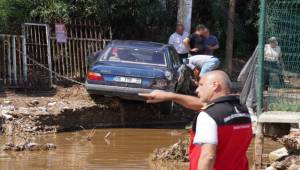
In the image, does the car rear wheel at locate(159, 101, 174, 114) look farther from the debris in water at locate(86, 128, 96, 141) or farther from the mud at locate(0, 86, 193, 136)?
the debris in water at locate(86, 128, 96, 141)

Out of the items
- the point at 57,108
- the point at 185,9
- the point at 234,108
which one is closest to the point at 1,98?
the point at 57,108

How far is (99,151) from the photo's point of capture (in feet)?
33.9

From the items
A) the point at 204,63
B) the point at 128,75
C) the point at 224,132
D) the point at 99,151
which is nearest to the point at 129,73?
the point at 128,75

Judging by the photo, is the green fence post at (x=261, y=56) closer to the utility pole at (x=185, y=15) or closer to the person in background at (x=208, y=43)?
the person in background at (x=208, y=43)

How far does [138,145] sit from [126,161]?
1.34 m

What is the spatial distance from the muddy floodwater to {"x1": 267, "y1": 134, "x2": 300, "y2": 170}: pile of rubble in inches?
52.5

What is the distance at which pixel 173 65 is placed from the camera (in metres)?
12.9

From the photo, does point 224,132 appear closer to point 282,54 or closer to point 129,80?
point 282,54

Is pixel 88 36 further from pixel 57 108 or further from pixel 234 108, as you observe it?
pixel 234 108

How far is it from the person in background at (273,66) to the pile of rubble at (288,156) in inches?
30.3

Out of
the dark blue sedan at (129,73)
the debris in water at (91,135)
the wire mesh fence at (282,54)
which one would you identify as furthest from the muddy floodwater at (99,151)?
the wire mesh fence at (282,54)

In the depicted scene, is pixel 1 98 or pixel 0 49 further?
Result: pixel 0 49

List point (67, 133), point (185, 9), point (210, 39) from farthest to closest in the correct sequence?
1. point (185, 9)
2. point (210, 39)
3. point (67, 133)

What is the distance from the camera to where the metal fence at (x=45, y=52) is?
47.9 feet
